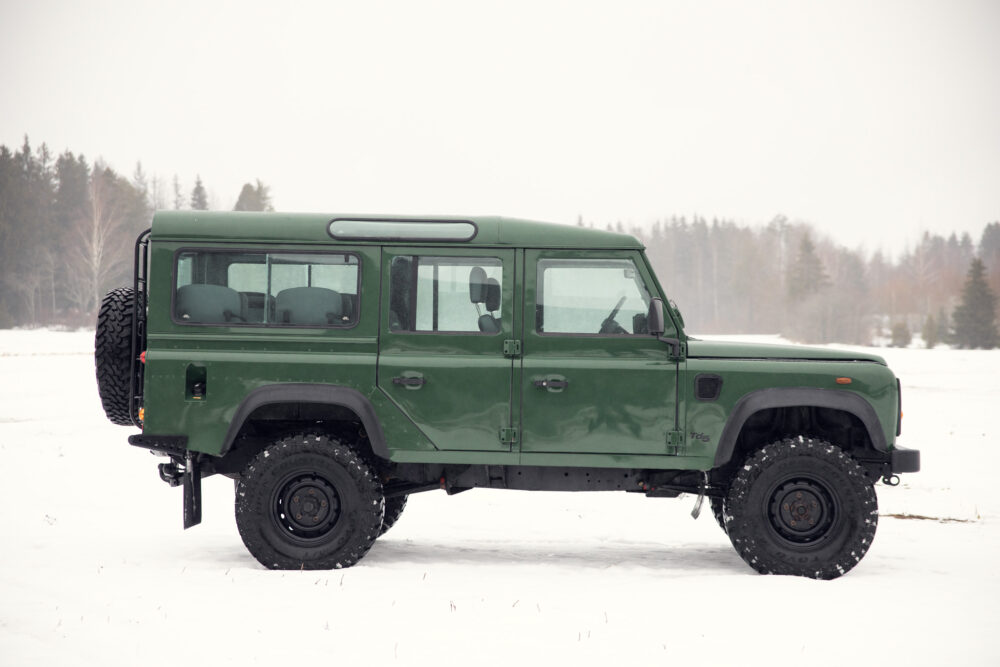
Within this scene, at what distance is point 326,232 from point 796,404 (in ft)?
12.0

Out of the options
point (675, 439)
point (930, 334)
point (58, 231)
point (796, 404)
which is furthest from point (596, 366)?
point (58, 231)

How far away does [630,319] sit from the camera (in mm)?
7242

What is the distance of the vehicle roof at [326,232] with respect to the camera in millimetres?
7246

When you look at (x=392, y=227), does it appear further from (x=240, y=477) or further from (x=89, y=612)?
(x=89, y=612)

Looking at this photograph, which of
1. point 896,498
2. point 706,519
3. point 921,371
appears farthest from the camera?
point 921,371

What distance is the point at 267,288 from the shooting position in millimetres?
7305

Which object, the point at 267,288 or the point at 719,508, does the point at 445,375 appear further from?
the point at 719,508

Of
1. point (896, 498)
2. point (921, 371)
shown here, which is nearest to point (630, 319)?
point (896, 498)

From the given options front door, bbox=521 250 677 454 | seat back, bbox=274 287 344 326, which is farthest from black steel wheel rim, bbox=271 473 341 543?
front door, bbox=521 250 677 454

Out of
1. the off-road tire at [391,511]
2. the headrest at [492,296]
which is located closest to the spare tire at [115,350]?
the off-road tire at [391,511]

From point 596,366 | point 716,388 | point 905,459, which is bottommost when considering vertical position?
point 905,459

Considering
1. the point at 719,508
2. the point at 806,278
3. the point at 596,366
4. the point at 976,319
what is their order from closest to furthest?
the point at 596,366 → the point at 719,508 → the point at 976,319 → the point at 806,278

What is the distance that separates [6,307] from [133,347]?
75.3m

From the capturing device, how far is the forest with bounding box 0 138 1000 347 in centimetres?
7044
